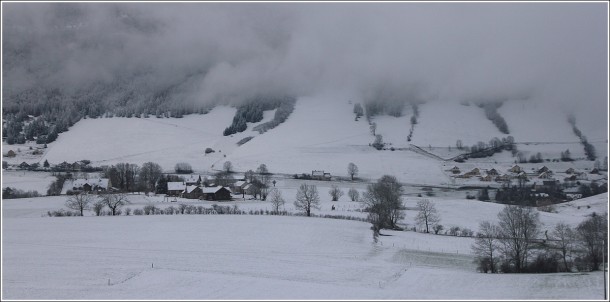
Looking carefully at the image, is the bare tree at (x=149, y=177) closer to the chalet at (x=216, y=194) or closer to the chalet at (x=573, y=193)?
the chalet at (x=216, y=194)

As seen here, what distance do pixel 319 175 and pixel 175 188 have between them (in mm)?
33242

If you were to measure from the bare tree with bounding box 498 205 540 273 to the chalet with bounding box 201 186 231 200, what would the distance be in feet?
164

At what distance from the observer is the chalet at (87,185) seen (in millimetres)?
94300

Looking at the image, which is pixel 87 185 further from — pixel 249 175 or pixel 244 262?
pixel 244 262

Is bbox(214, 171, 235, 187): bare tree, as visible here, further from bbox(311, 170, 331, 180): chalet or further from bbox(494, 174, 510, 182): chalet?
bbox(494, 174, 510, 182): chalet

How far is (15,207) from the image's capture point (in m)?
72.6

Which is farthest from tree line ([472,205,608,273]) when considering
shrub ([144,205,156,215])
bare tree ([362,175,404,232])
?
shrub ([144,205,156,215])

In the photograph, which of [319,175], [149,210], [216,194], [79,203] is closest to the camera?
[79,203]

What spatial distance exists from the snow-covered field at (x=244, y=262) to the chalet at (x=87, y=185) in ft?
101

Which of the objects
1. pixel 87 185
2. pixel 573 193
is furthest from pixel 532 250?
pixel 87 185

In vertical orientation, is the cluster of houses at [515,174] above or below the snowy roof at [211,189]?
above

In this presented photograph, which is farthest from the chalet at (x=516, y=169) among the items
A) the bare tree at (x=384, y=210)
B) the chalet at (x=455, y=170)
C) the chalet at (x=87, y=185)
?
the chalet at (x=87, y=185)

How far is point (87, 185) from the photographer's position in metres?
95.2

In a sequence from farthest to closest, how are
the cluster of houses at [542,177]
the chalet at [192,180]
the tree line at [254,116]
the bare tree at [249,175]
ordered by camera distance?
the tree line at [254,116] → the bare tree at [249,175] → the chalet at [192,180] → the cluster of houses at [542,177]
